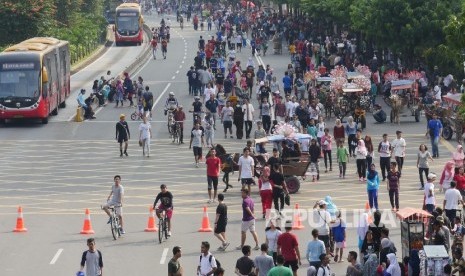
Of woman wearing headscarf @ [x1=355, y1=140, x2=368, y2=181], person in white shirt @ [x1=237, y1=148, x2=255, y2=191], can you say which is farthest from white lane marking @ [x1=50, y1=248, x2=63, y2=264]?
woman wearing headscarf @ [x1=355, y1=140, x2=368, y2=181]

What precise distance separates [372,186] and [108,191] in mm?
8438

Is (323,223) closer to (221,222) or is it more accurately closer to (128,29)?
(221,222)

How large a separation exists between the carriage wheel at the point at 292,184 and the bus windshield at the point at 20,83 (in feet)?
59.5

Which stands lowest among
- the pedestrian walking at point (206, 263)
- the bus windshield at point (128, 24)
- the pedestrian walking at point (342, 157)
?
the pedestrian walking at point (342, 157)

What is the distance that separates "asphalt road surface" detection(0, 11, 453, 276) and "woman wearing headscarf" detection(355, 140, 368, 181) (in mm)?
385

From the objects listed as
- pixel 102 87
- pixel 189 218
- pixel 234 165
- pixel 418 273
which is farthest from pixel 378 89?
pixel 418 273

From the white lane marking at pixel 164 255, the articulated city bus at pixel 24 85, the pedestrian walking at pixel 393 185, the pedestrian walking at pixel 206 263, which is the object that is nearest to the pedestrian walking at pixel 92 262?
the pedestrian walking at pixel 206 263

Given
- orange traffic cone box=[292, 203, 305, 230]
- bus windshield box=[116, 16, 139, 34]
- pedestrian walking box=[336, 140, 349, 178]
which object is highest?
bus windshield box=[116, 16, 139, 34]

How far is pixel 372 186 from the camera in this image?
34125 millimetres

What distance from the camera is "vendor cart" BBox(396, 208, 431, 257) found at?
26.5m

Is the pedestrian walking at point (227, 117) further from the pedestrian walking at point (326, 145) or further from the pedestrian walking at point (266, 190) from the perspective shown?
the pedestrian walking at point (266, 190)

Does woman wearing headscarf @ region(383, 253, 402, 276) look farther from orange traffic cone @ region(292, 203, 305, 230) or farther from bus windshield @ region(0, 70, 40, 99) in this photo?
bus windshield @ region(0, 70, 40, 99)

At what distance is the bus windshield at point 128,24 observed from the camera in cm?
10069

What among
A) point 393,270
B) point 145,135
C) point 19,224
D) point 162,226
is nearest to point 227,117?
point 145,135
